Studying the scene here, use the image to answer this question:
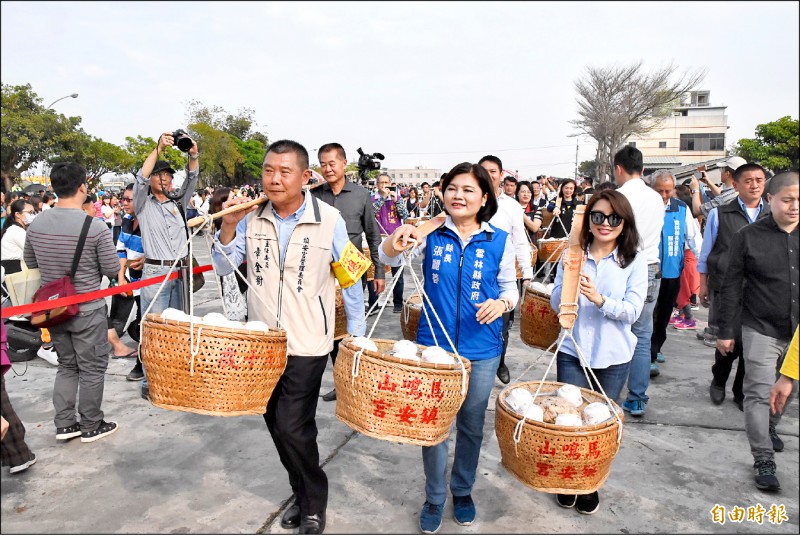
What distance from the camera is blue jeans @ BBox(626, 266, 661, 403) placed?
3.80m

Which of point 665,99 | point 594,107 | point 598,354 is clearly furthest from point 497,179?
point 665,99

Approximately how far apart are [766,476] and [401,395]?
2.19 meters

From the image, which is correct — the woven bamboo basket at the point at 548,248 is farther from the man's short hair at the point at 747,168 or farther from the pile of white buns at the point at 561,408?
the pile of white buns at the point at 561,408

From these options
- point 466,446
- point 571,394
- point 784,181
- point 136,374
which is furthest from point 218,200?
point 784,181

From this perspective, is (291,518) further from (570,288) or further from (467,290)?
(570,288)

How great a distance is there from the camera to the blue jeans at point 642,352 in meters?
3.80

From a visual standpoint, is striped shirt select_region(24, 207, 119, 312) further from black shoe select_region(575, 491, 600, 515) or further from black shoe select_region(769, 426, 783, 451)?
black shoe select_region(769, 426, 783, 451)

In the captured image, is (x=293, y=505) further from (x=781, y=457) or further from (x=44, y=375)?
(x=44, y=375)

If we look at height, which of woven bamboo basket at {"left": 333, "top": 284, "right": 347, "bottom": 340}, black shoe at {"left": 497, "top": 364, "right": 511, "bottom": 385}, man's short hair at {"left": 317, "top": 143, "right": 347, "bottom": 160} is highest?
man's short hair at {"left": 317, "top": 143, "right": 347, "bottom": 160}

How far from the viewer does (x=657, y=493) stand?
2850 mm

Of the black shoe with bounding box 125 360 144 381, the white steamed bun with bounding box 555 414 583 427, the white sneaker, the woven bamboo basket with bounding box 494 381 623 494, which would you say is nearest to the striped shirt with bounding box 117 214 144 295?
the black shoe with bounding box 125 360 144 381

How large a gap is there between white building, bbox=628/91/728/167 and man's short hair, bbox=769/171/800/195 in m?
49.6

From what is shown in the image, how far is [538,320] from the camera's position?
11.6 feet

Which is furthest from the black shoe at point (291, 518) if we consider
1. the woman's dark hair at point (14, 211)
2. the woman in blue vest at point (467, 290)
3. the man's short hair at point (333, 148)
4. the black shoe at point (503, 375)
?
the woman's dark hair at point (14, 211)
